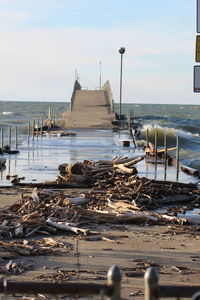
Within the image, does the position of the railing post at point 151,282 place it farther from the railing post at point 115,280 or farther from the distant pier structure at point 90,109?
the distant pier structure at point 90,109

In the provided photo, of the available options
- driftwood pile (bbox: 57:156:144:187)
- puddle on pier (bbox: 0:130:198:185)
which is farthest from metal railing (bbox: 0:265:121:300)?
puddle on pier (bbox: 0:130:198:185)

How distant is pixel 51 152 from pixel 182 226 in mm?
21171

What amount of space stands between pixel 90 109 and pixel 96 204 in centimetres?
4898

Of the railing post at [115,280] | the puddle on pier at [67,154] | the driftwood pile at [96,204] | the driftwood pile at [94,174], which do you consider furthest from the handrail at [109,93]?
the railing post at [115,280]

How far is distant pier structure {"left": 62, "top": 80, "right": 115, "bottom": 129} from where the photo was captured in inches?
2229

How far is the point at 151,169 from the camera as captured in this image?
2572 cm

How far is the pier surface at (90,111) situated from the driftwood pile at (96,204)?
116 feet

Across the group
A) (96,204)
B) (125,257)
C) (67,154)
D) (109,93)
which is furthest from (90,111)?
(125,257)

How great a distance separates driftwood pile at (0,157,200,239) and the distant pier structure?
3530 cm

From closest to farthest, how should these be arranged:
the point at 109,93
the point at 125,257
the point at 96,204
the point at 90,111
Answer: the point at 125,257
the point at 96,204
the point at 90,111
the point at 109,93

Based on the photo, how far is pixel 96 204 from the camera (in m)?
14.6

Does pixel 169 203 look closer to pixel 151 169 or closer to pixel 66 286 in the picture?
pixel 151 169

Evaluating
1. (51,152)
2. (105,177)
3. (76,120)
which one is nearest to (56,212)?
(105,177)

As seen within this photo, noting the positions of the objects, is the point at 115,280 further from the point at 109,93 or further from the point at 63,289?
the point at 109,93
